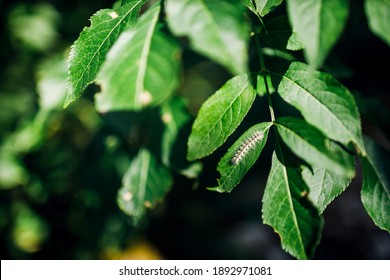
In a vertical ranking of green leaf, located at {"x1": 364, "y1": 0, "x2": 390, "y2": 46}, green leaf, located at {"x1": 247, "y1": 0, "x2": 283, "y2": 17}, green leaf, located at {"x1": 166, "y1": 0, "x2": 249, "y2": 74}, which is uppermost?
green leaf, located at {"x1": 166, "y1": 0, "x2": 249, "y2": 74}

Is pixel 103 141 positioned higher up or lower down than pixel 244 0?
lower down

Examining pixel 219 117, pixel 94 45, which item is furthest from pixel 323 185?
pixel 94 45

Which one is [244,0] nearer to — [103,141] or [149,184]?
[149,184]

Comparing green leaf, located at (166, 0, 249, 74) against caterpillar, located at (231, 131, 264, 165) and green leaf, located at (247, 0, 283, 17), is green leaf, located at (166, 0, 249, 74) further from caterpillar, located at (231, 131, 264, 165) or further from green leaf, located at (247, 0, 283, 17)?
caterpillar, located at (231, 131, 264, 165)

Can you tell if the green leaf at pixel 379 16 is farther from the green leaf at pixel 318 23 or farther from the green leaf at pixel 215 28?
the green leaf at pixel 215 28

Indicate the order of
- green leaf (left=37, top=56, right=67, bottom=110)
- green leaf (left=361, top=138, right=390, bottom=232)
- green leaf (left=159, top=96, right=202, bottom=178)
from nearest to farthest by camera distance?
green leaf (left=361, top=138, right=390, bottom=232) < green leaf (left=159, top=96, right=202, bottom=178) < green leaf (left=37, top=56, right=67, bottom=110)

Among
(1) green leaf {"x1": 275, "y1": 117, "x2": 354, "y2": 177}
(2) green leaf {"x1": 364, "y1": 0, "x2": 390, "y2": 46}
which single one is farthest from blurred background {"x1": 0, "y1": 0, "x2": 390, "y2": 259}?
(2) green leaf {"x1": 364, "y1": 0, "x2": 390, "y2": 46}
